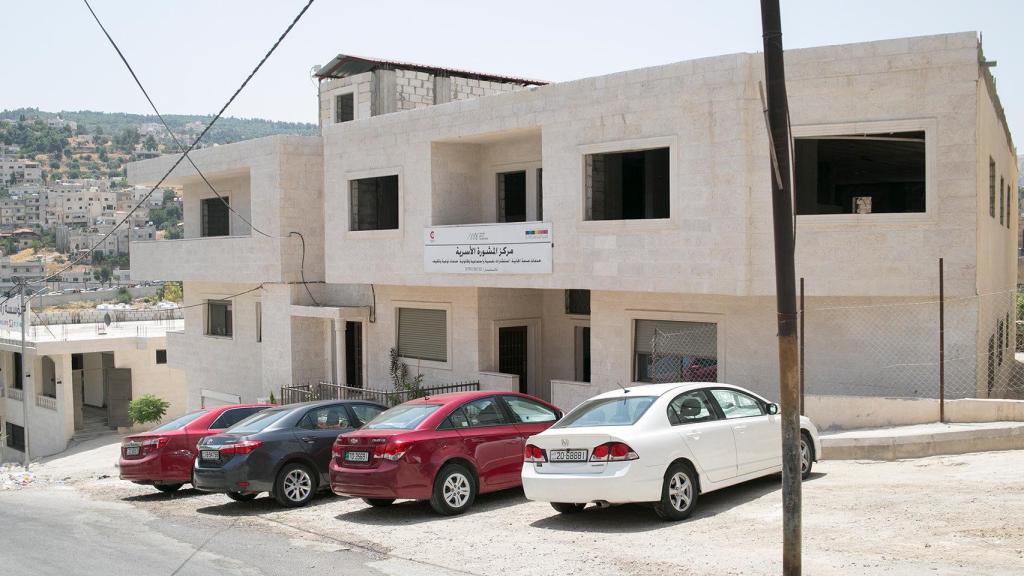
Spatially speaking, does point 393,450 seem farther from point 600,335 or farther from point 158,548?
point 600,335

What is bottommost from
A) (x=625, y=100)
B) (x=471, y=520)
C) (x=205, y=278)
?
(x=471, y=520)

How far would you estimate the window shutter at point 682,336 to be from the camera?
1670 centimetres

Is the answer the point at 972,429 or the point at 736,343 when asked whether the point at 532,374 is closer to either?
the point at 736,343

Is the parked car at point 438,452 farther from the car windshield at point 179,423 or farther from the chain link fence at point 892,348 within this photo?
the car windshield at point 179,423

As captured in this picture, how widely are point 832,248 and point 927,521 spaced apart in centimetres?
658

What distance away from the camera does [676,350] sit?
675 inches

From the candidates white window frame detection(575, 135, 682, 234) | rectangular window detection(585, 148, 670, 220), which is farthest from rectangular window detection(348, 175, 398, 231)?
white window frame detection(575, 135, 682, 234)

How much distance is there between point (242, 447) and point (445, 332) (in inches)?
357

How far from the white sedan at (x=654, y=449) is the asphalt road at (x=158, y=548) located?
6.66 ft

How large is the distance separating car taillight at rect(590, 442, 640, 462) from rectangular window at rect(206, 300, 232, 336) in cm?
2016

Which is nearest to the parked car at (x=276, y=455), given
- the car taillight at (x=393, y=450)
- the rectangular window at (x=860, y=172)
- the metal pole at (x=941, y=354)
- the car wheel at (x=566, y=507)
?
the car taillight at (x=393, y=450)

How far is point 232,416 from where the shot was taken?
53.7 ft

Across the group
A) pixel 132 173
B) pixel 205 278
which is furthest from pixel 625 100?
pixel 132 173

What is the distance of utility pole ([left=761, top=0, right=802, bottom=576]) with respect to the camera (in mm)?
7379
